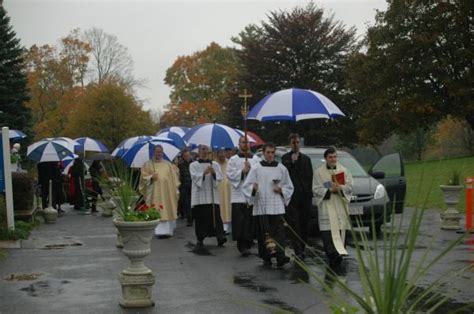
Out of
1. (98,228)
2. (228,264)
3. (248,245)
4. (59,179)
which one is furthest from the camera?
(59,179)

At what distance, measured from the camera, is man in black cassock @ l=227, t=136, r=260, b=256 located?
11422 mm

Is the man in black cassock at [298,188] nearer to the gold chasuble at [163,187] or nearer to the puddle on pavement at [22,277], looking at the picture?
the puddle on pavement at [22,277]

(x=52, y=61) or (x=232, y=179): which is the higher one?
(x=52, y=61)

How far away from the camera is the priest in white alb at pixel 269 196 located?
10.1 meters

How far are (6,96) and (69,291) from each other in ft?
85.8

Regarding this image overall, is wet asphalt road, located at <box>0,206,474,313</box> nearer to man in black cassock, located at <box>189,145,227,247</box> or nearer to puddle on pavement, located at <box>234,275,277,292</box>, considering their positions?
puddle on pavement, located at <box>234,275,277,292</box>

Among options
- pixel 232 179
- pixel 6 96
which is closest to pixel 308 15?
pixel 6 96

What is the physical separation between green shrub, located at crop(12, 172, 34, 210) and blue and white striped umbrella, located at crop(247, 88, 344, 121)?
24.4ft

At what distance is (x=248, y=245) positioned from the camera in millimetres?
11633

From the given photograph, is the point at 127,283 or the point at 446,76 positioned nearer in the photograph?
the point at 127,283

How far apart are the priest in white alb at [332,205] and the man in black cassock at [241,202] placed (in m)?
1.49

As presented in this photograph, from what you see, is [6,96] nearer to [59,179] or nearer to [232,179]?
[59,179]

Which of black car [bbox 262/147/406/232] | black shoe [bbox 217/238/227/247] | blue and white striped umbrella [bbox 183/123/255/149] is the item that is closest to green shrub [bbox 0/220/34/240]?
blue and white striped umbrella [bbox 183/123/255/149]

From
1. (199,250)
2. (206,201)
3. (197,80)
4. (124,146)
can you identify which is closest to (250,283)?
(199,250)
